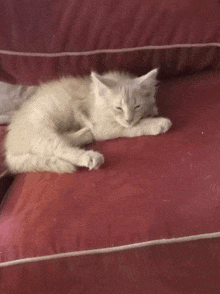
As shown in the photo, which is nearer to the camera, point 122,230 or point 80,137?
point 122,230

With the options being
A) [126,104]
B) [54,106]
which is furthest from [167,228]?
[54,106]

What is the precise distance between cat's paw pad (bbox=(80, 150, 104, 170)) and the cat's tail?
0.05 meters

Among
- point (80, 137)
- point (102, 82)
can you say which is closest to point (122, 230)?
point (80, 137)

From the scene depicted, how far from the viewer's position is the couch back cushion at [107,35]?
4.06ft

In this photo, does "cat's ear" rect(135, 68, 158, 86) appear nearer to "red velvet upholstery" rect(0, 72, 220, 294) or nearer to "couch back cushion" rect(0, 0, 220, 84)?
"couch back cushion" rect(0, 0, 220, 84)

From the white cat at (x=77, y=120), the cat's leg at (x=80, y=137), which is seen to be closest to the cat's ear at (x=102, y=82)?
the white cat at (x=77, y=120)

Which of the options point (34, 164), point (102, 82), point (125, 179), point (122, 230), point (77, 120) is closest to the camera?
point (122, 230)

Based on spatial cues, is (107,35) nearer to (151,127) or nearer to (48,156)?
(151,127)

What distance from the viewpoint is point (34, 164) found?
1152 mm

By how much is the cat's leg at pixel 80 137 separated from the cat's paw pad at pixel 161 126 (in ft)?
1.00

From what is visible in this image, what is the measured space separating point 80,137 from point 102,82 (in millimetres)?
275

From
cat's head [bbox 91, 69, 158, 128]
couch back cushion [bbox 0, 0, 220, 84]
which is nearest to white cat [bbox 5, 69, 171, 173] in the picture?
cat's head [bbox 91, 69, 158, 128]

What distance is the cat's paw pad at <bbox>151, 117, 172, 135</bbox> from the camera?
1168 millimetres

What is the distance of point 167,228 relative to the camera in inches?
30.1
